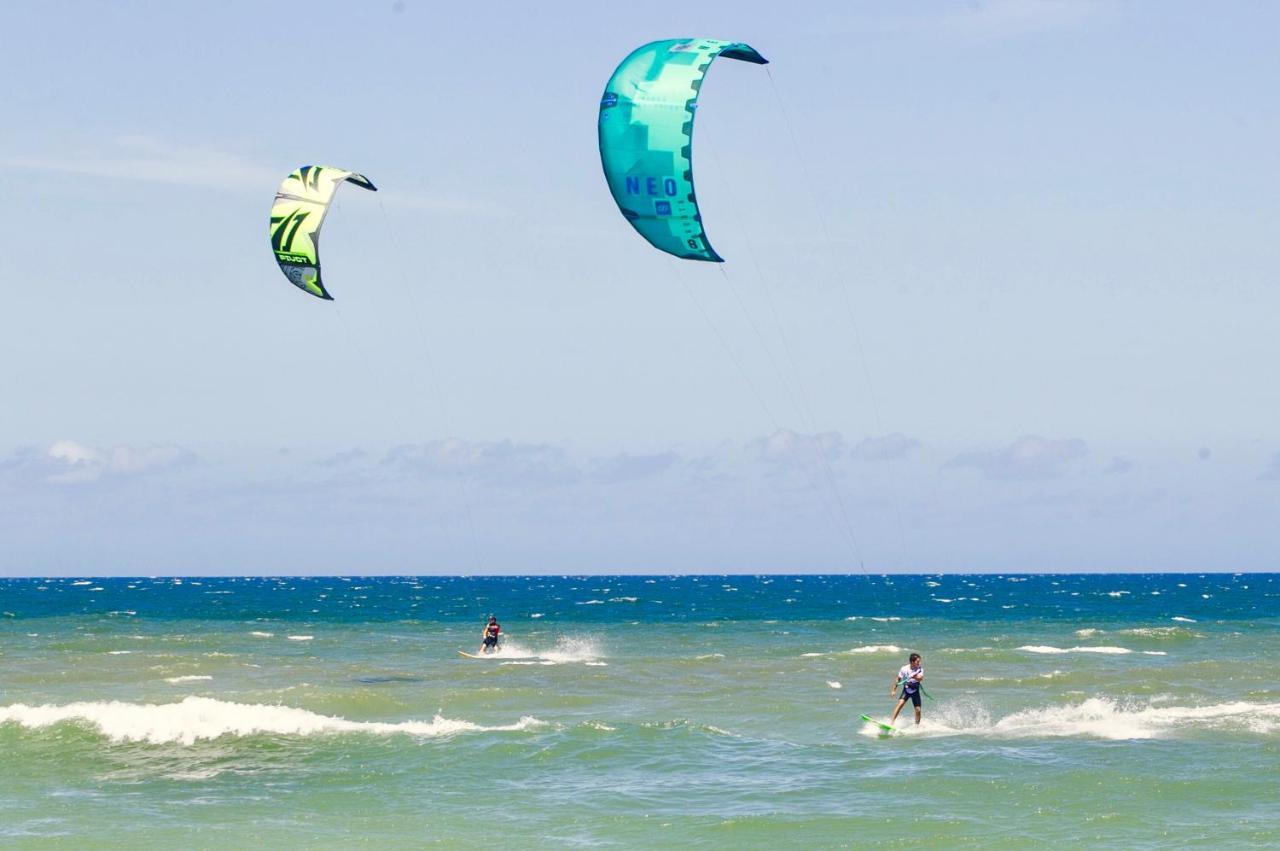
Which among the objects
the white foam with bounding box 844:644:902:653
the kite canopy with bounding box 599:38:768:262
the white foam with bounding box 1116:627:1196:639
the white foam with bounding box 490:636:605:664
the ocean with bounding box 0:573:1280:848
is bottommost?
the ocean with bounding box 0:573:1280:848

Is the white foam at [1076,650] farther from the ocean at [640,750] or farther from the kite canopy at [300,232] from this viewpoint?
the kite canopy at [300,232]

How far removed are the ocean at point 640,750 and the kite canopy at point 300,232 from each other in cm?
881

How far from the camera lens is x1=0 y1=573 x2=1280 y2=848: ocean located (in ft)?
66.3

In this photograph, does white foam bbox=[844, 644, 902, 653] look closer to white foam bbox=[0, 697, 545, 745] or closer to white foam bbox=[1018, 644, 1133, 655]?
white foam bbox=[1018, 644, 1133, 655]

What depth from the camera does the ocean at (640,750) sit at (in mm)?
20203

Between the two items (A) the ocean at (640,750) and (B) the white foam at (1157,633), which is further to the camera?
(B) the white foam at (1157,633)

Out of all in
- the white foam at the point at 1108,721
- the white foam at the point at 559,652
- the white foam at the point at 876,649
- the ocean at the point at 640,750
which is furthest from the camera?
the white foam at the point at 876,649

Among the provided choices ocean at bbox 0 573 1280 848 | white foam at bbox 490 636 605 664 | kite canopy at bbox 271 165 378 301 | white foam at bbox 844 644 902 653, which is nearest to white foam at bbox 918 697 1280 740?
ocean at bbox 0 573 1280 848

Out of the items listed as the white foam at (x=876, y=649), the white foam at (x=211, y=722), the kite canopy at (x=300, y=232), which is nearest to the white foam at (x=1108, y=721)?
the white foam at (x=211, y=722)

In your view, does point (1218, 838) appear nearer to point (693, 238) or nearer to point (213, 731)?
point (693, 238)

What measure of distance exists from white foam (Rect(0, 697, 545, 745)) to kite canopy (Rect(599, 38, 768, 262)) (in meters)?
11.4

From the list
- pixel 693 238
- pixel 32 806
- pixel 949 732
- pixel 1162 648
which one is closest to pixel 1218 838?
pixel 949 732

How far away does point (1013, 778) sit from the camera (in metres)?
22.9

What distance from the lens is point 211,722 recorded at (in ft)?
95.1
